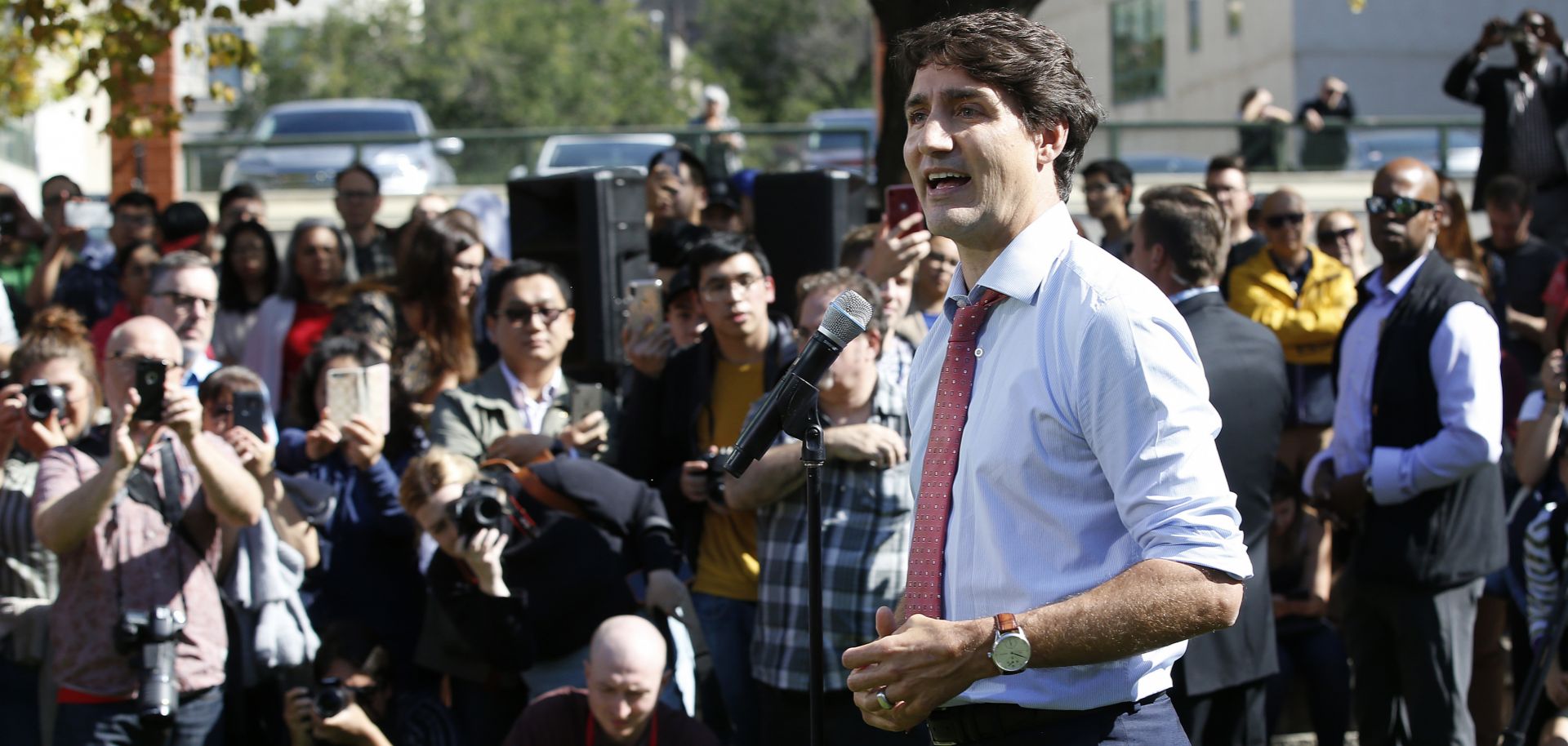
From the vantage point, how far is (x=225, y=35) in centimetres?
1021

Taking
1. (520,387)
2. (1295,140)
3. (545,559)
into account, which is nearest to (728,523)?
(545,559)

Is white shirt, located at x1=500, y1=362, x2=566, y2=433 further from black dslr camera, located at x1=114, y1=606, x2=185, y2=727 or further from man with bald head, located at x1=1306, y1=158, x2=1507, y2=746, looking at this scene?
man with bald head, located at x1=1306, y1=158, x2=1507, y2=746

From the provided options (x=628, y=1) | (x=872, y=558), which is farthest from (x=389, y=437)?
(x=628, y=1)

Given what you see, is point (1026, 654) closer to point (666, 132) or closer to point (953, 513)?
point (953, 513)

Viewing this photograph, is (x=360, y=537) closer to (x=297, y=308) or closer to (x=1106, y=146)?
(x=297, y=308)

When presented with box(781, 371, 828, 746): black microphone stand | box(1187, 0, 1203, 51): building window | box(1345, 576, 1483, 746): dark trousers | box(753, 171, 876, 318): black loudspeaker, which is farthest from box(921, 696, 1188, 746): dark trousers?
box(1187, 0, 1203, 51): building window

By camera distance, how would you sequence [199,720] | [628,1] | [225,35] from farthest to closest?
[628,1] < [225,35] < [199,720]

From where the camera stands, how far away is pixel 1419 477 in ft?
18.6

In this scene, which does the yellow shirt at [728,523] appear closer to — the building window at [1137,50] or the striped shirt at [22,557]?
the striped shirt at [22,557]

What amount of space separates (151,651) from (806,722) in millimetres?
2036

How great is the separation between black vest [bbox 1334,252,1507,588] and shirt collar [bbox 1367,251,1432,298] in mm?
57

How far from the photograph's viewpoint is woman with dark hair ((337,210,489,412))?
6.78 metres

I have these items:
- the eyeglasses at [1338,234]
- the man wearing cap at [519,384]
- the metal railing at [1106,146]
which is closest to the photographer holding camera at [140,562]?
the man wearing cap at [519,384]

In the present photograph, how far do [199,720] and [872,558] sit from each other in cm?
226
